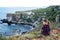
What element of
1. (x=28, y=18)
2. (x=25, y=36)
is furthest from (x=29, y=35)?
(x=28, y=18)

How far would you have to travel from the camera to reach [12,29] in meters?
1.95

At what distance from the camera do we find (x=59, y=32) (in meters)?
1.99

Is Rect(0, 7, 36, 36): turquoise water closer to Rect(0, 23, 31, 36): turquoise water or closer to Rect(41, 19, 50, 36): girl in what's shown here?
Rect(0, 23, 31, 36): turquoise water

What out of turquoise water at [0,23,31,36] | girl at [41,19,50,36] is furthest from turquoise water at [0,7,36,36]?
girl at [41,19,50,36]

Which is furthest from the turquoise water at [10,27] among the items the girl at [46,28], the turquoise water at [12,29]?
the girl at [46,28]

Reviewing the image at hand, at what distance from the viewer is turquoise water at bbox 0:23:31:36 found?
193 cm

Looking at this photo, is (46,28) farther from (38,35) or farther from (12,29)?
(12,29)

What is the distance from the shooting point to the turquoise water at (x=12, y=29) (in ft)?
6.32

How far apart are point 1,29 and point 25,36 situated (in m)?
0.29

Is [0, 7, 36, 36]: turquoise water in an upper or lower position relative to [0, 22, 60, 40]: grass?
upper

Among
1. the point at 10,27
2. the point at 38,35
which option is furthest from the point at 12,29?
the point at 38,35

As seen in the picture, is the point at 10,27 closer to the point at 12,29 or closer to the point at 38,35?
the point at 12,29

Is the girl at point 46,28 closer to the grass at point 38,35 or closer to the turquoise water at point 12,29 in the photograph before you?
the grass at point 38,35
